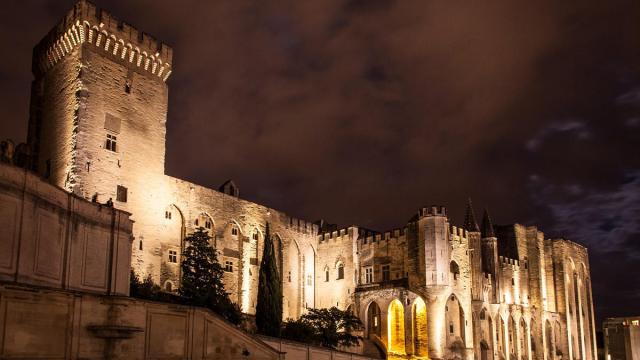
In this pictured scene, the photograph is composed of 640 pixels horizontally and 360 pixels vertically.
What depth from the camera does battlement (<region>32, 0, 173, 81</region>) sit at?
32.5 metres

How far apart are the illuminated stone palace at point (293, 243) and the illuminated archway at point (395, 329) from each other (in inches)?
3.8

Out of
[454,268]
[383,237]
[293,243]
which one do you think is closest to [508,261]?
[454,268]

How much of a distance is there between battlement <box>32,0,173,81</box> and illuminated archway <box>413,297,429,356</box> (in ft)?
70.2

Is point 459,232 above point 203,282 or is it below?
above

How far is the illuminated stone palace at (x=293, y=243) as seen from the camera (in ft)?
106

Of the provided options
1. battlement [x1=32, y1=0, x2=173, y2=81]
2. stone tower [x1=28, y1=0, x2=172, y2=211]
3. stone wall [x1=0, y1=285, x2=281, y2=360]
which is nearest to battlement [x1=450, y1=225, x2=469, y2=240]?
stone tower [x1=28, y1=0, x2=172, y2=211]

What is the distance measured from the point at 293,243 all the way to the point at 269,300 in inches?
521

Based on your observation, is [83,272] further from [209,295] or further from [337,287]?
[337,287]

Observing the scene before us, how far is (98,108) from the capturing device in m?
32.3

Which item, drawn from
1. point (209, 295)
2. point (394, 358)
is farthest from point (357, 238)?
point (209, 295)

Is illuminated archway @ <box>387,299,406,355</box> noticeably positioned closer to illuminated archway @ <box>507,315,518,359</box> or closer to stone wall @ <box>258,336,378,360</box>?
illuminated archway @ <box>507,315,518,359</box>

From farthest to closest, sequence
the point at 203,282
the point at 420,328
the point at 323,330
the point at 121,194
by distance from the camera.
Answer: the point at 420,328 → the point at 323,330 → the point at 121,194 → the point at 203,282

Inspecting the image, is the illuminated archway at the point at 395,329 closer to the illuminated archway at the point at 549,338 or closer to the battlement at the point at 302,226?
the battlement at the point at 302,226

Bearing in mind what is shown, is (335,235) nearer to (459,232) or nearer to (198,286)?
(459,232)
